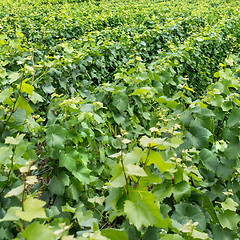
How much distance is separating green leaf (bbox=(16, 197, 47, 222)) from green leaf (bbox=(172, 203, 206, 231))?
0.85 metres

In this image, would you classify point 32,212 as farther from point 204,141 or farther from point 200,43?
point 200,43

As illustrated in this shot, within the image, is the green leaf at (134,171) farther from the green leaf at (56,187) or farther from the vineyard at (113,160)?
the green leaf at (56,187)

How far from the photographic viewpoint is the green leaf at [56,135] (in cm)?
176

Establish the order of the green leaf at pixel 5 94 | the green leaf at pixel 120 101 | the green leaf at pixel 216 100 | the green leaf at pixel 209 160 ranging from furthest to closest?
the green leaf at pixel 120 101 < the green leaf at pixel 216 100 < the green leaf at pixel 209 160 < the green leaf at pixel 5 94

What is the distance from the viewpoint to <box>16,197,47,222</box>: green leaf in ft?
2.77

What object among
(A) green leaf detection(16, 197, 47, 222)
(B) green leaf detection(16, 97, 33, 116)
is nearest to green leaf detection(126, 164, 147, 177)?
(A) green leaf detection(16, 197, 47, 222)

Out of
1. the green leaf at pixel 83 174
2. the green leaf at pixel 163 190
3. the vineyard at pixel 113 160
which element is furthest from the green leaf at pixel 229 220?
the green leaf at pixel 83 174

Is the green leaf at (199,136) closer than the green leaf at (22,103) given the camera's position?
No

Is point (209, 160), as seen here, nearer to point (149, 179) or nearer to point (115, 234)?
point (149, 179)

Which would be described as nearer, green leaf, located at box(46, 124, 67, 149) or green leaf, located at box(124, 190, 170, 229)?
green leaf, located at box(124, 190, 170, 229)

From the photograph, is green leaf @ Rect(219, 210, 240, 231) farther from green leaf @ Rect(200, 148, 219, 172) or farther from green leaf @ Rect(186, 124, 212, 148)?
green leaf @ Rect(186, 124, 212, 148)

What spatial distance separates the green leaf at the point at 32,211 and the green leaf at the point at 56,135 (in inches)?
33.5

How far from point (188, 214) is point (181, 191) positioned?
0.42 ft

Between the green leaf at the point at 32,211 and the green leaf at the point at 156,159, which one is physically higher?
the green leaf at the point at 32,211
